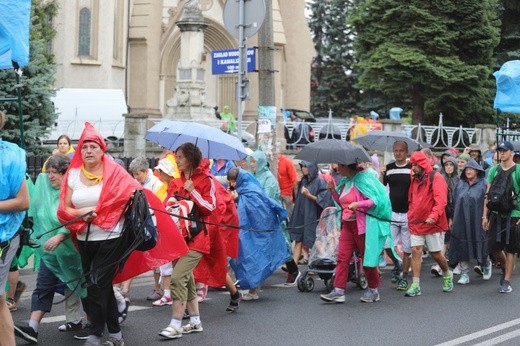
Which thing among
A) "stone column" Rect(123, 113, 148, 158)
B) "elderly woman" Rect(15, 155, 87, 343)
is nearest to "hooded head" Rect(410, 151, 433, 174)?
"elderly woman" Rect(15, 155, 87, 343)

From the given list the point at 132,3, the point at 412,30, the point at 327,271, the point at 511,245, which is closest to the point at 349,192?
the point at 327,271

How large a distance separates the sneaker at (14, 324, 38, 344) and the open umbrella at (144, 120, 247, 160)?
2879 mm

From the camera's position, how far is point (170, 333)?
953cm

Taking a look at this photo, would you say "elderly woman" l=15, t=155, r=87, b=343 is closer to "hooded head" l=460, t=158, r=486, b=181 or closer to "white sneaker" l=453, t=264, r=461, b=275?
"hooded head" l=460, t=158, r=486, b=181

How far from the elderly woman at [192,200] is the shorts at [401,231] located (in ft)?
14.2

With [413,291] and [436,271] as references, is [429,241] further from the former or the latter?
[436,271]

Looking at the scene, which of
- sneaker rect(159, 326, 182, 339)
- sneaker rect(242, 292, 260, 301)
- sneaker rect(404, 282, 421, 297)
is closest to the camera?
sneaker rect(159, 326, 182, 339)

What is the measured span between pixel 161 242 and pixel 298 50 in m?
38.6

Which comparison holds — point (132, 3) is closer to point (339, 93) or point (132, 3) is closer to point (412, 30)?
point (412, 30)

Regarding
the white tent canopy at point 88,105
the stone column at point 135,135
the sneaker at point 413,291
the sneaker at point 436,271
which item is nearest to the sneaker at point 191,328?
the sneaker at point 413,291

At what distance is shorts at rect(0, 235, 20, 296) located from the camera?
25.2 feet

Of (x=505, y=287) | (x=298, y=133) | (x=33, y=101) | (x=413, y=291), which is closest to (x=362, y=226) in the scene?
(x=413, y=291)

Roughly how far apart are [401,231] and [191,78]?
555 inches

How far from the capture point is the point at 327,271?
13203 millimetres
